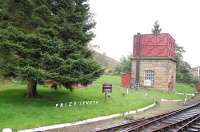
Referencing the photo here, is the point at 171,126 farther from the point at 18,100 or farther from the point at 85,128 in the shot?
the point at 18,100

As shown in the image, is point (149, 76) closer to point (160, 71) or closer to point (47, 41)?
point (160, 71)

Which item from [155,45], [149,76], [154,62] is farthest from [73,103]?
[155,45]

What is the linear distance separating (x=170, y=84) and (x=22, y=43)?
3040cm

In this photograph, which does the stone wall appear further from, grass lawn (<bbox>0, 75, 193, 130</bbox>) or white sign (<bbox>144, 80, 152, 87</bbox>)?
grass lawn (<bbox>0, 75, 193, 130</bbox>)

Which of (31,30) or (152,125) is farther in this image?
(31,30)

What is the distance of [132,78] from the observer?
4419 centimetres

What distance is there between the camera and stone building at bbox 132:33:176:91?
138 feet

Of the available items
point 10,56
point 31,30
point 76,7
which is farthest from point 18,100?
point 76,7

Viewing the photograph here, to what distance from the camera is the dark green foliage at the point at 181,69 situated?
60891mm

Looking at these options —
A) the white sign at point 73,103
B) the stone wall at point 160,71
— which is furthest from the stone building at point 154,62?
the white sign at point 73,103

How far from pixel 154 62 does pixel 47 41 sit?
27.7 metres

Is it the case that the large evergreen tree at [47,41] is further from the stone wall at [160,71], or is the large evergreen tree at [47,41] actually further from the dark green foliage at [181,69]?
the dark green foliage at [181,69]

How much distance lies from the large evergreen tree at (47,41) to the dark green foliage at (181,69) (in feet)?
143

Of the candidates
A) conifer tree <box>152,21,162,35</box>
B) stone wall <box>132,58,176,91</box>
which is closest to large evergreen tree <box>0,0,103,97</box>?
stone wall <box>132,58,176,91</box>
